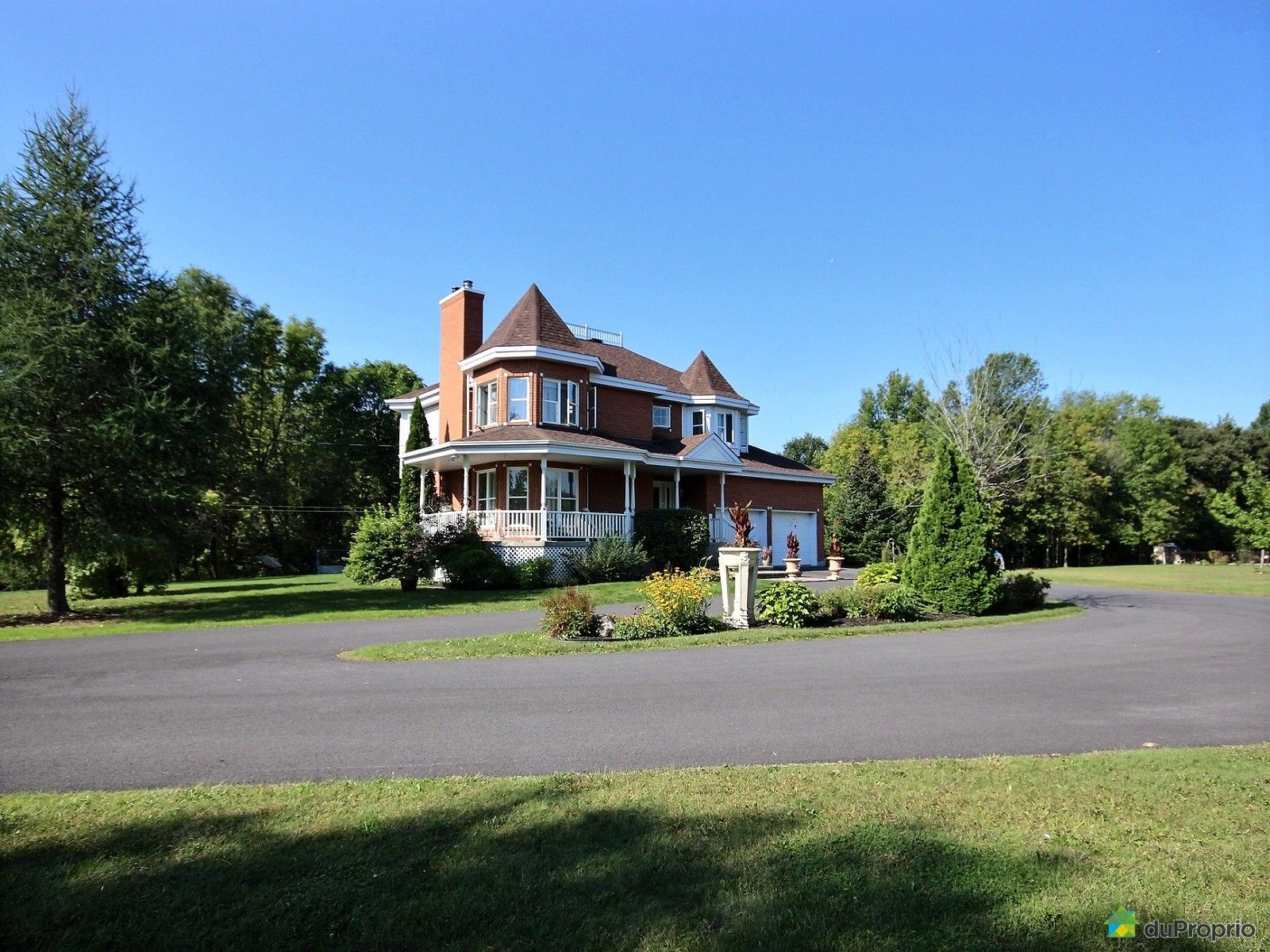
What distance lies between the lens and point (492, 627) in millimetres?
15578

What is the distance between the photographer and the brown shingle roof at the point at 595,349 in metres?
30.3

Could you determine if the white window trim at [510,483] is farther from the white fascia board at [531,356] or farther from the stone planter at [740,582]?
the stone planter at [740,582]

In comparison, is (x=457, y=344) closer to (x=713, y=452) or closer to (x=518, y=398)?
(x=518, y=398)

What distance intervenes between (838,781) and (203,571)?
44.0 meters

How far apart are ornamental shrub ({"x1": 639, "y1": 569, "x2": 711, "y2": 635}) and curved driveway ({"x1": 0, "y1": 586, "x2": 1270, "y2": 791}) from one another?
5.11 ft

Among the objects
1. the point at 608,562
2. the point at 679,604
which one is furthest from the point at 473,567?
the point at 679,604

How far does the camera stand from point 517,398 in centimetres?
3011

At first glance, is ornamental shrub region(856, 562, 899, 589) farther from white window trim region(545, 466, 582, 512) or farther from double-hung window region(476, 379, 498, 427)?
double-hung window region(476, 379, 498, 427)

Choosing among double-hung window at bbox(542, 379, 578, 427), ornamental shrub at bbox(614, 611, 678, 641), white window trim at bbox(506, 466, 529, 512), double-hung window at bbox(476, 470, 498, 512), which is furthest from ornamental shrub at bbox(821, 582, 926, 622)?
double-hung window at bbox(476, 470, 498, 512)

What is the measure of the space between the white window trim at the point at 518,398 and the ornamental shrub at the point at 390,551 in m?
5.95

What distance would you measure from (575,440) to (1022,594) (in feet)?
50.0

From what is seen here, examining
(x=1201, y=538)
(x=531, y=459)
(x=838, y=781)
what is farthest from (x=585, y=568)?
(x=1201, y=538)

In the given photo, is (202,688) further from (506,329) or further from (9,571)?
(9,571)

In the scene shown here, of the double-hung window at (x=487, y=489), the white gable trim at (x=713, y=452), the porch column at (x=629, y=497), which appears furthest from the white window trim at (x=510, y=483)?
the white gable trim at (x=713, y=452)
